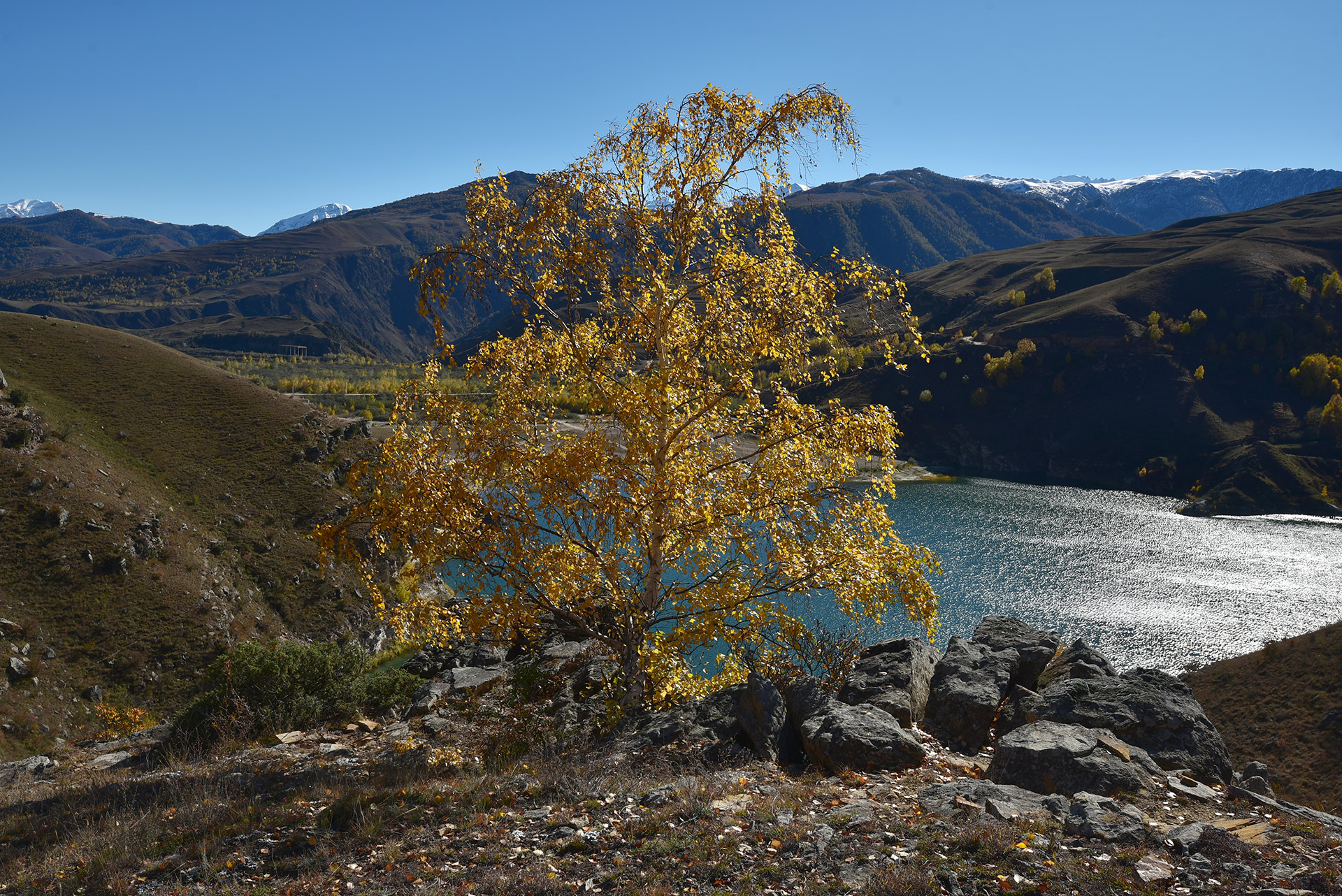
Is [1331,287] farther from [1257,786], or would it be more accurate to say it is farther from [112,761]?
[112,761]

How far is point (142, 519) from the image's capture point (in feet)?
145

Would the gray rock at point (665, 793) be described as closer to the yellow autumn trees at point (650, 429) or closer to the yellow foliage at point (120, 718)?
the yellow autumn trees at point (650, 429)

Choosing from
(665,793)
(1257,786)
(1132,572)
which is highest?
(665,793)

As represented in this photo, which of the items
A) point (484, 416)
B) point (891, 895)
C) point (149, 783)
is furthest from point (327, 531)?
point (891, 895)

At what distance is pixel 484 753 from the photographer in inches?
454

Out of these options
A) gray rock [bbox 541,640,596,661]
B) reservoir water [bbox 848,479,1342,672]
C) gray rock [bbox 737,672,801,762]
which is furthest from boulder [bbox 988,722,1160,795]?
reservoir water [bbox 848,479,1342,672]

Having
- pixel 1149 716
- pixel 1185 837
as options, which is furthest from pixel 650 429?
pixel 1149 716

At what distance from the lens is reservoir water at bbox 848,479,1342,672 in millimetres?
50344

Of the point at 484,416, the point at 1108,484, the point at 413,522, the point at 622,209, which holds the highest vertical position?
the point at 622,209

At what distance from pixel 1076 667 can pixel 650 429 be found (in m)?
10.1

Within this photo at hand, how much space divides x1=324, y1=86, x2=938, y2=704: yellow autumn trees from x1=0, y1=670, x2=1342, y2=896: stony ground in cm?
245

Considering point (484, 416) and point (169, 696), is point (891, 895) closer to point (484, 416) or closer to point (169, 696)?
point (484, 416)

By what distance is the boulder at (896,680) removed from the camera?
12445 mm

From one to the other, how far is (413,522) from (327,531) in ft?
4.09
